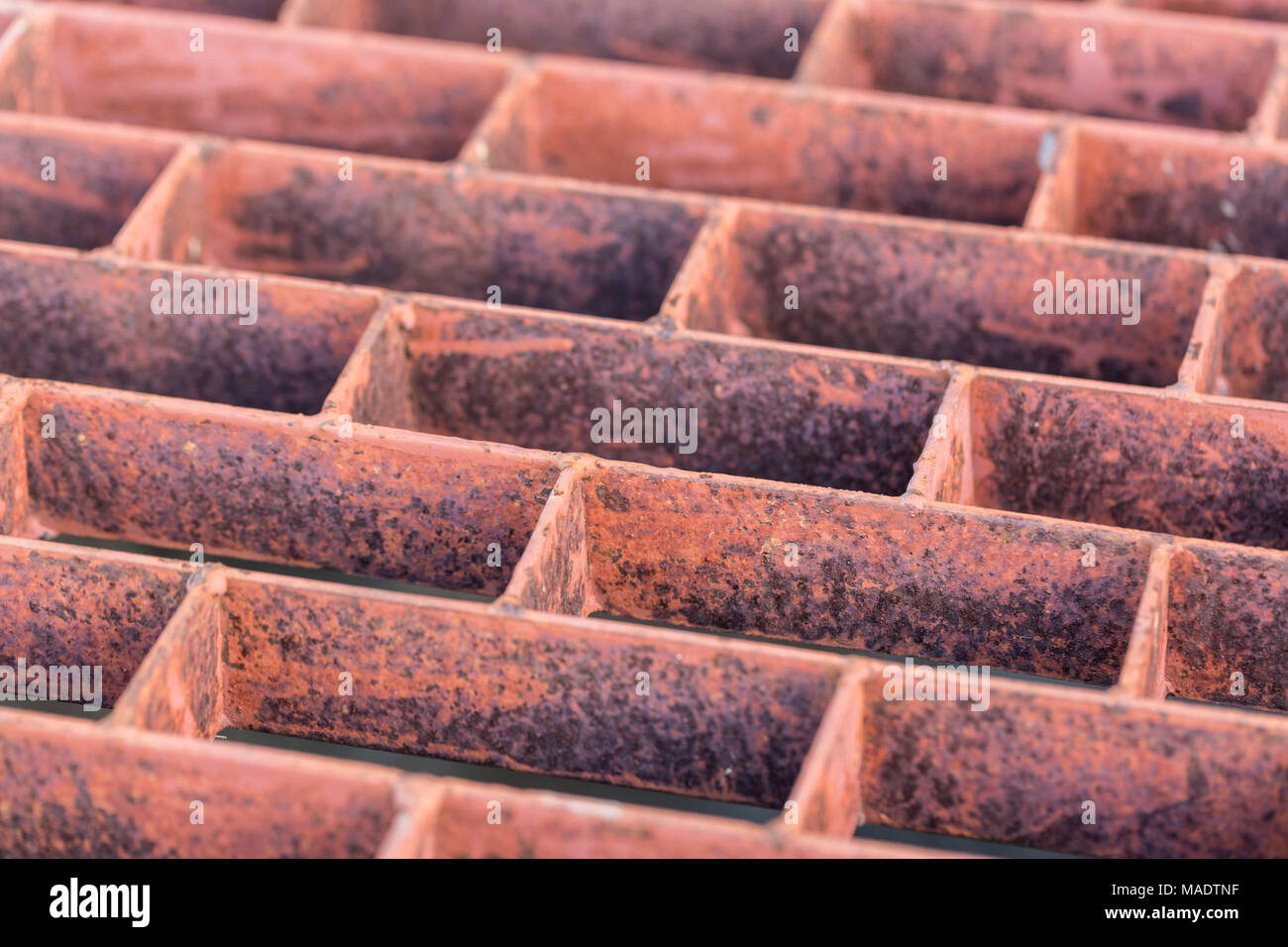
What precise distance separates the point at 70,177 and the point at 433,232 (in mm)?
1086

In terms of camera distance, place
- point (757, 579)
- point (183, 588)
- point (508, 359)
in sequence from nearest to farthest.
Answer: point (183, 588) → point (757, 579) → point (508, 359)

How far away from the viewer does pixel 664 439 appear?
4.65 meters

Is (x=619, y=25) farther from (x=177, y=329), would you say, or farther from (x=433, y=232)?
(x=177, y=329)

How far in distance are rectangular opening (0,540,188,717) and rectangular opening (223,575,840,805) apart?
6.9 inches

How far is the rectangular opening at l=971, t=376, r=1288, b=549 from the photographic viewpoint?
14.1 feet

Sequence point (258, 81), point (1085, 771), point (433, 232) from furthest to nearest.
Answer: point (258, 81), point (433, 232), point (1085, 771)

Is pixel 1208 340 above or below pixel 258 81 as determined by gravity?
below

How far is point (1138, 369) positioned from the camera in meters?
4.95

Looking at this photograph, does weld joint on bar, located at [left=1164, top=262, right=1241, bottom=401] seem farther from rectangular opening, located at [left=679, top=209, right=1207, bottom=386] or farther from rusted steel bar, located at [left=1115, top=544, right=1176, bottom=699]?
rusted steel bar, located at [left=1115, top=544, right=1176, bottom=699]

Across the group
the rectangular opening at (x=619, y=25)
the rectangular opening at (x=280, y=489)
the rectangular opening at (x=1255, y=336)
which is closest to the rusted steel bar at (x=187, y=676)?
the rectangular opening at (x=280, y=489)

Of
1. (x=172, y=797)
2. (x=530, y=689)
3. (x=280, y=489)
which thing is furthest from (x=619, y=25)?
(x=172, y=797)

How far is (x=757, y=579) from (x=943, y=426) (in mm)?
555

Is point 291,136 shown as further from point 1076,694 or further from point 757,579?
point 1076,694
